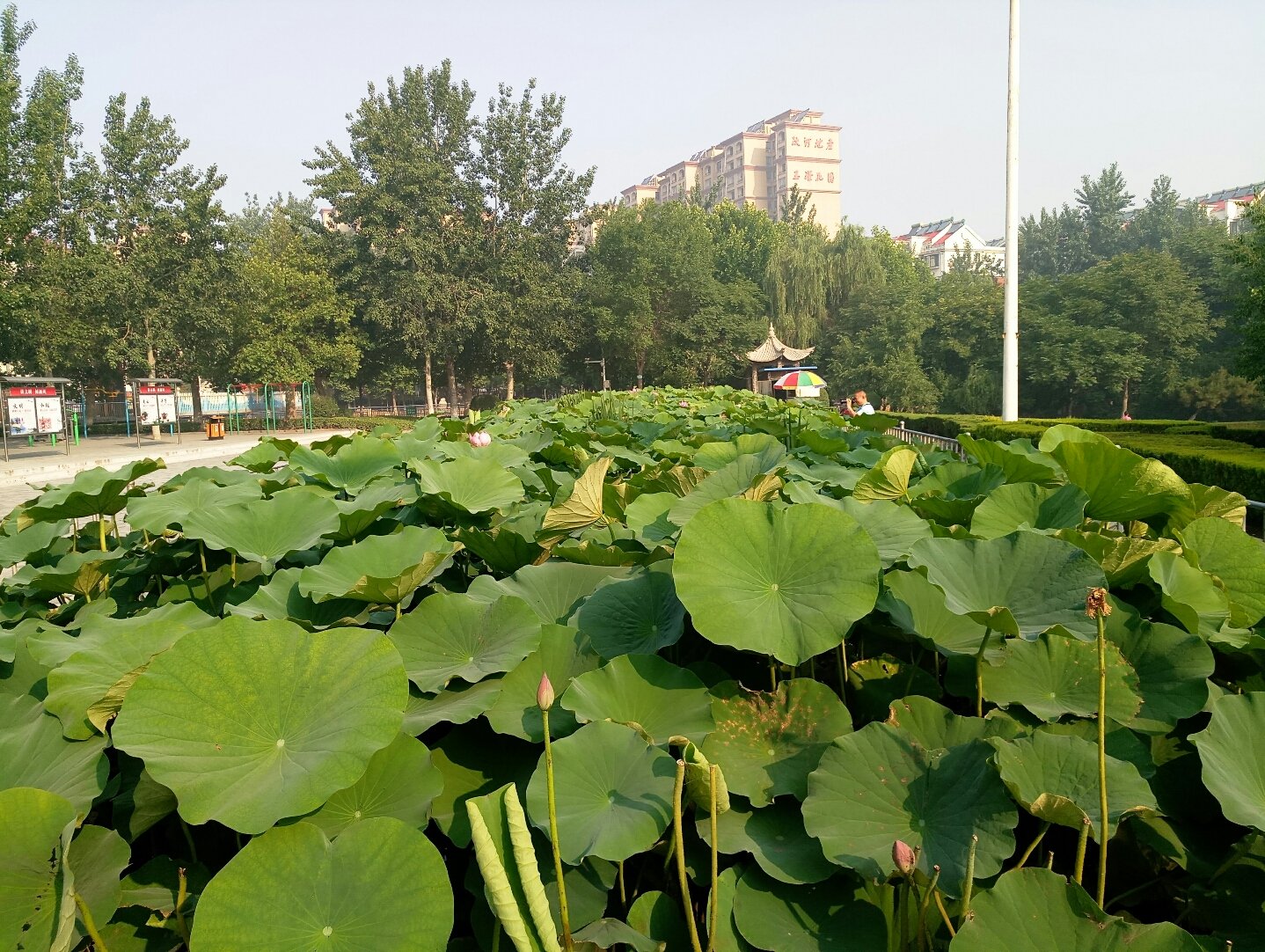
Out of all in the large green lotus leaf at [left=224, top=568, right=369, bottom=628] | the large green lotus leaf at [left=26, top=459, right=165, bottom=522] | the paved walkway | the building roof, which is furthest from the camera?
the building roof

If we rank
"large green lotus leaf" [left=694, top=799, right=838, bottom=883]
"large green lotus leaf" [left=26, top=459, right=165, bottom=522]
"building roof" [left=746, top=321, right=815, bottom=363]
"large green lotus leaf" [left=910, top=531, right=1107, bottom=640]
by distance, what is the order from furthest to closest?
"building roof" [left=746, top=321, right=815, bottom=363]
"large green lotus leaf" [left=26, top=459, right=165, bottom=522]
"large green lotus leaf" [left=910, top=531, right=1107, bottom=640]
"large green lotus leaf" [left=694, top=799, right=838, bottom=883]

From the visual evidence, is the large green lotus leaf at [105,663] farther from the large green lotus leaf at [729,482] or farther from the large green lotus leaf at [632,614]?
the large green lotus leaf at [729,482]

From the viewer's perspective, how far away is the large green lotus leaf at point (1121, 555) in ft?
3.25

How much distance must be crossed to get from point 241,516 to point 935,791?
3.83 ft

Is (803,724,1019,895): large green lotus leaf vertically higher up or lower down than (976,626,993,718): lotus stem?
lower down

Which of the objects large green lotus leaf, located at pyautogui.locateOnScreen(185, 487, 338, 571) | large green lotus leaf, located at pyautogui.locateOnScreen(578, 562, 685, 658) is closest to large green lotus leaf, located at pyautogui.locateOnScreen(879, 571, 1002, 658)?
large green lotus leaf, located at pyautogui.locateOnScreen(578, 562, 685, 658)

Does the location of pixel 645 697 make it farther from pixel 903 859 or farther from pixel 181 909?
pixel 181 909

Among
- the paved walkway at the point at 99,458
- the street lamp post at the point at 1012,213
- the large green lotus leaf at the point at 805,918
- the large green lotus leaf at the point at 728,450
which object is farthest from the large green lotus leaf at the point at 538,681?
the street lamp post at the point at 1012,213

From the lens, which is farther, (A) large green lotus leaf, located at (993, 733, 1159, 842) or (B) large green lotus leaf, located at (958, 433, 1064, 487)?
(B) large green lotus leaf, located at (958, 433, 1064, 487)

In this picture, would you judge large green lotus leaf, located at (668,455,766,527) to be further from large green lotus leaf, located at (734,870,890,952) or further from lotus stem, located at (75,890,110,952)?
lotus stem, located at (75,890,110,952)

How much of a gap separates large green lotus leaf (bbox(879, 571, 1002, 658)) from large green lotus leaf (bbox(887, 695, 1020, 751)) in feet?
0.38

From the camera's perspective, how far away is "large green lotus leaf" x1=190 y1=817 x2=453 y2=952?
1.96 ft

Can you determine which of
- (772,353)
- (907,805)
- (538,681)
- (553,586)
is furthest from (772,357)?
(907,805)

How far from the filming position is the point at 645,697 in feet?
2.69
